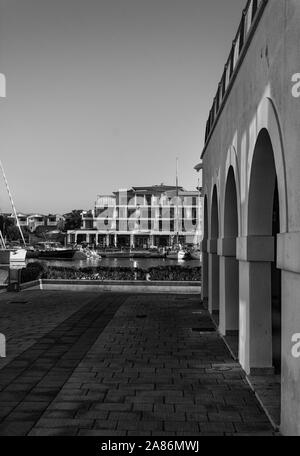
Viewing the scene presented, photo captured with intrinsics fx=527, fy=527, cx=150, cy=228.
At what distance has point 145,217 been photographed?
11900 cm

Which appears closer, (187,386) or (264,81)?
(264,81)

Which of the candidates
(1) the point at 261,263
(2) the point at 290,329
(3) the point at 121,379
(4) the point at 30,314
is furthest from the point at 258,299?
(4) the point at 30,314

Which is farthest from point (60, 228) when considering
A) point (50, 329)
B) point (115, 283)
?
point (50, 329)

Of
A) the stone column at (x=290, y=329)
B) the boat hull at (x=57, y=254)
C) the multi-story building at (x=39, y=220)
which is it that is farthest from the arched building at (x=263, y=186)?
the multi-story building at (x=39, y=220)

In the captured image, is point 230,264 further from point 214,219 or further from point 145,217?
point 145,217

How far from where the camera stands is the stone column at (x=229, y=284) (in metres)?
10.5

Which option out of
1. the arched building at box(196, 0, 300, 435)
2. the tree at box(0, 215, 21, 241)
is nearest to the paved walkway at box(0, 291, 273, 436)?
the arched building at box(196, 0, 300, 435)

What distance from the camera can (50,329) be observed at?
12.1 meters

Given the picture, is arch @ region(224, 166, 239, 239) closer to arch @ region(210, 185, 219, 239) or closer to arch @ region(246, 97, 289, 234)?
arch @ region(210, 185, 219, 239)

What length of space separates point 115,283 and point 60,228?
14992cm

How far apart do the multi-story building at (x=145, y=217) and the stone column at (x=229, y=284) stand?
322ft

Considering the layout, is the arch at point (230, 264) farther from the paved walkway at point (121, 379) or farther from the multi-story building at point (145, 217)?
the multi-story building at point (145, 217)

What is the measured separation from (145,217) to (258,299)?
11153cm

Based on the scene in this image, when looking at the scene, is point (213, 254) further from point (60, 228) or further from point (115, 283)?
point (60, 228)
